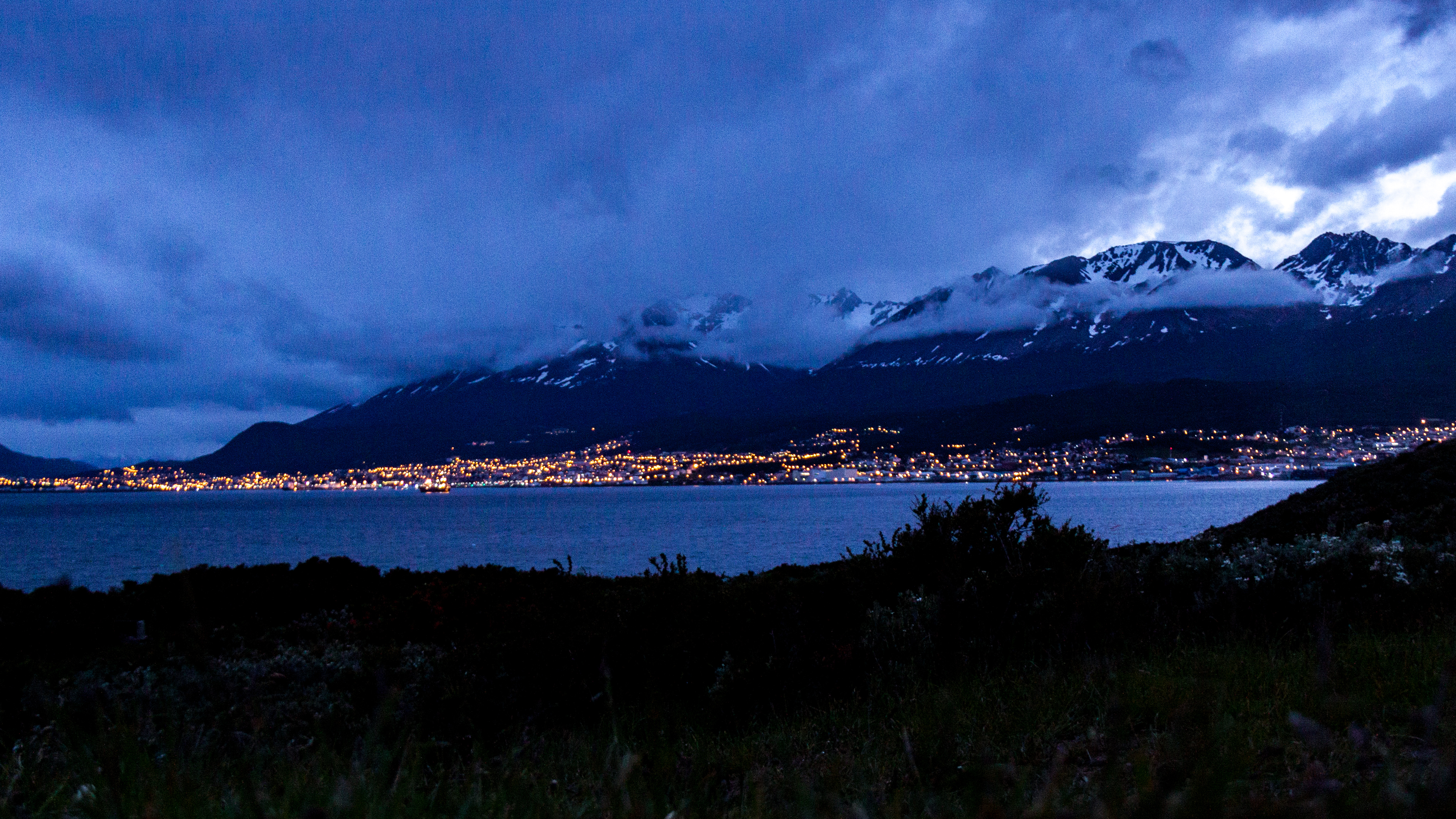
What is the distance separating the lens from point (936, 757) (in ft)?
14.4

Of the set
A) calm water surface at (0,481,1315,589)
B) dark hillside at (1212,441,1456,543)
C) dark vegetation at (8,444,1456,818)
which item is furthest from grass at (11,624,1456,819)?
dark hillside at (1212,441,1456,543)

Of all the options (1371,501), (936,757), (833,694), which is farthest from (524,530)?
(936,757)

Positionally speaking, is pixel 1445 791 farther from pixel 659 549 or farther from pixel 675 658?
pixel 659 549

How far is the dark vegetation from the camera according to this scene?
2307 mm

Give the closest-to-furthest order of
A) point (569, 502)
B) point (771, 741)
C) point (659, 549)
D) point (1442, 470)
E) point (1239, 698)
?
A: point (1239, 698)
point (771, 741)
point (1442, 470)
point (659, 549)
point (569, 502)

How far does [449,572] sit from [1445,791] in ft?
71.5

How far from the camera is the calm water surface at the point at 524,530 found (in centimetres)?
5509

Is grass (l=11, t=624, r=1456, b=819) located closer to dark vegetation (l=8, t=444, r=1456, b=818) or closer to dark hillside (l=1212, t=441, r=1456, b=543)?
dark vegetation (l=8, t=444, r=1456, b=818)

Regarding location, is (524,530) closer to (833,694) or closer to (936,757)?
(833,694)

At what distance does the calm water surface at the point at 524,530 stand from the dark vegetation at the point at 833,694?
4.76 ft

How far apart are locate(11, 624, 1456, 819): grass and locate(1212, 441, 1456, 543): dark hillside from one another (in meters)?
14.3

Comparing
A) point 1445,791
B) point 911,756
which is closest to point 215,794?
point 911,756

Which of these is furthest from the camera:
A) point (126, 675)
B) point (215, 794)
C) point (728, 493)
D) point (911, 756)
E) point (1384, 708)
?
point (728, 493)

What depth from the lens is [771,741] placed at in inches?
228
